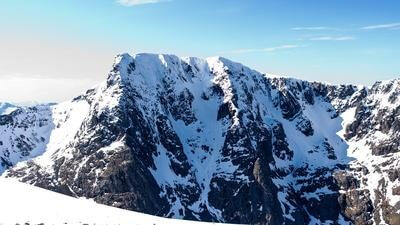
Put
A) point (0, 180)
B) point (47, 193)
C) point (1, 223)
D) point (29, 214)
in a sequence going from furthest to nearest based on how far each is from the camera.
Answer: point (0, 180) → point (47, 193) → point (29, 214) → point (1, 223)

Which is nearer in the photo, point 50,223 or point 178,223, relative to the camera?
point 50,223

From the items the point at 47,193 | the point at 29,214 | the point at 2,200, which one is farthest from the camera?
the point at 47,193

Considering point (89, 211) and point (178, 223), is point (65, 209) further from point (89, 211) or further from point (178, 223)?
point (178, 223)

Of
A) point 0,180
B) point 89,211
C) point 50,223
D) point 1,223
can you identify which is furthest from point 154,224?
point 0,180

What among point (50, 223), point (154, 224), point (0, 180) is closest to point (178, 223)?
point (154, 224)

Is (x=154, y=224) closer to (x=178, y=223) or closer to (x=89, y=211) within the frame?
(x=178, y=223)

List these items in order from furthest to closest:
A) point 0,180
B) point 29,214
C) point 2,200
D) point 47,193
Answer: point 0,180, point 47,193, point 2,200, point 29,214
